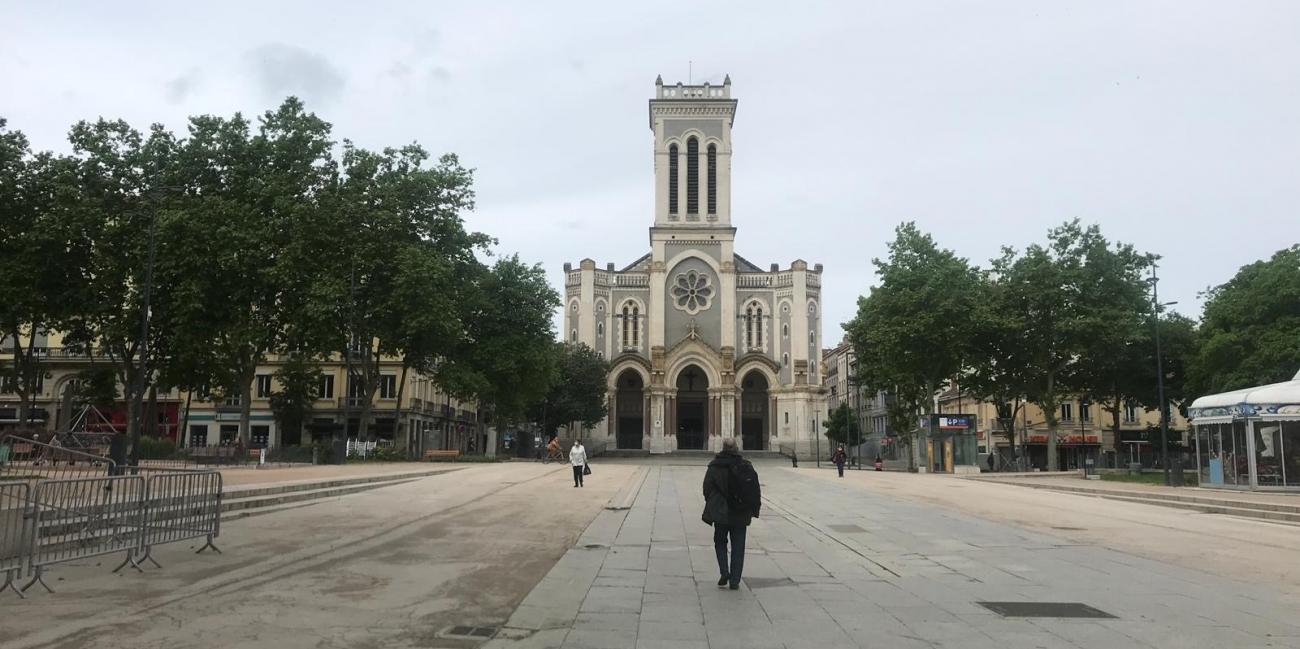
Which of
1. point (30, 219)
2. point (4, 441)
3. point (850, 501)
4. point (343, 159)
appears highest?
point (343, 159)

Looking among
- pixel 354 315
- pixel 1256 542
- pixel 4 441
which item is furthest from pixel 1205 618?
pixel 354 315

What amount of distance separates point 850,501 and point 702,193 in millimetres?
58244

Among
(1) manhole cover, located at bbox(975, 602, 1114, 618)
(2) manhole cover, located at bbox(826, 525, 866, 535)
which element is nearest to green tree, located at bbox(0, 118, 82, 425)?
(2) manhole cover, located at bbox(826, 525, 866, 535)

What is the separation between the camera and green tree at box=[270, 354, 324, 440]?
4962cm

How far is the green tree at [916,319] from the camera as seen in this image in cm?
4491

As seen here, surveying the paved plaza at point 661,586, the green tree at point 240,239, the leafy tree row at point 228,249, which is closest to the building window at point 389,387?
the leafy tree row at point 228,249

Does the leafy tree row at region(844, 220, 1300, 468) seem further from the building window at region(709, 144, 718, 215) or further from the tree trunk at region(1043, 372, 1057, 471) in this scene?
the building window at region(709, 144, 718, 215)

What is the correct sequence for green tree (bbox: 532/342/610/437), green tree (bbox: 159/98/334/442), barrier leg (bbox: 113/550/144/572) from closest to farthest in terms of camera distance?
barrier leg (bbox: 113/550/144/572) → green tree (bbox: 159/98/334/442) → green tree (bbox: 532/342/610/437)

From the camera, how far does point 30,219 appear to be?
33156 mm

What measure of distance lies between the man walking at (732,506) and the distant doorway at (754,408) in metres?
67.4

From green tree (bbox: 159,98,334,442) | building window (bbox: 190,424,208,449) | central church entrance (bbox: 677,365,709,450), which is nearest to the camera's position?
green tree (bbox: 159,98,334,442)

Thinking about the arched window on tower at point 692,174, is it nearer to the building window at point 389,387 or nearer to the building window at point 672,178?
the building window at point 672,178

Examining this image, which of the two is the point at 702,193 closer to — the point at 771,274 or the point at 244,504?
the point at 771,274

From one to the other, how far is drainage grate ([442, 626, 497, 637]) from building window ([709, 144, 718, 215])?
238ft
